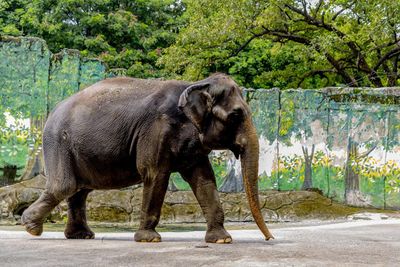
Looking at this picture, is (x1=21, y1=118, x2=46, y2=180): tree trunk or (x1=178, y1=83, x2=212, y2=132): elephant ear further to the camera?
(x1=21, y1=118, x2=46, y2=180): tree trunk

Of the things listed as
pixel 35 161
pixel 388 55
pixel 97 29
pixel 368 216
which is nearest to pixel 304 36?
pixel 388 55

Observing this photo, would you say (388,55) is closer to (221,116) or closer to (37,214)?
(221,116)

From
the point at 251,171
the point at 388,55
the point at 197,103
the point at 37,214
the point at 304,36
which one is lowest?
the point at 37,214

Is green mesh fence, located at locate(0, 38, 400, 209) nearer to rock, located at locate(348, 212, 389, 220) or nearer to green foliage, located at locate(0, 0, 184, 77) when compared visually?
rock, located at locate(348, 212, 389, 220)

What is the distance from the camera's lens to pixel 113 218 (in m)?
12.2

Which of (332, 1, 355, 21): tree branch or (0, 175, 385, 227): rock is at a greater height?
(332, 1, 355, 21): tree branch

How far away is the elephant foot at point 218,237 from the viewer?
270 inches

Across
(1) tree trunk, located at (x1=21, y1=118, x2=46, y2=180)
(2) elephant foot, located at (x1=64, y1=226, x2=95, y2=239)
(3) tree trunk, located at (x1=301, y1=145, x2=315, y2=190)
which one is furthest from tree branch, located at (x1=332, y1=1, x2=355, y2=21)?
(2) elephant foot, located at (x1=64, y1=226, x2=95, y2=239)

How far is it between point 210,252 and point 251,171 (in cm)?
108

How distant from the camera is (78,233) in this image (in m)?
7.63

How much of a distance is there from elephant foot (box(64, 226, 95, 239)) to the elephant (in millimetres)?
11

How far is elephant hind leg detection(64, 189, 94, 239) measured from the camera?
25.0ft

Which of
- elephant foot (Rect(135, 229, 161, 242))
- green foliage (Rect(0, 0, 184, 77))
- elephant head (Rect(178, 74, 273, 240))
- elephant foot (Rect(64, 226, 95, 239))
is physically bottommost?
elephant foot (Rect(64, 226, 95, 239))

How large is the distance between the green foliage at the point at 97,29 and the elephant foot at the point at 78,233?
1592 centimetres
